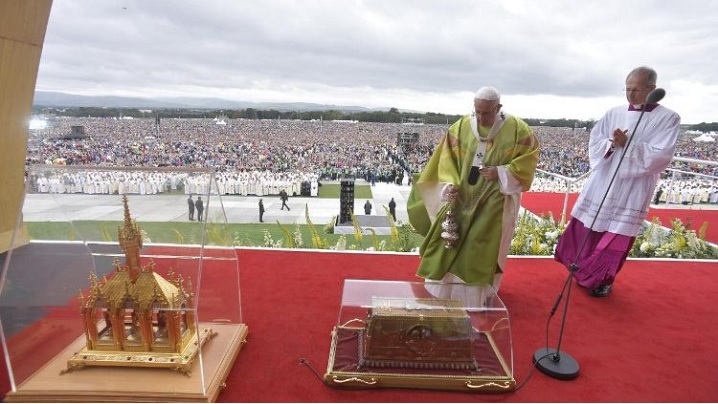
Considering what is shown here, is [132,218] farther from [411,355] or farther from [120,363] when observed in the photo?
[411,355]

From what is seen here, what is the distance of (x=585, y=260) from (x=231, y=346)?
3.57 meters

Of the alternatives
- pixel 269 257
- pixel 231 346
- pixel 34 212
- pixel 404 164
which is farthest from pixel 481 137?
pixel 404 164

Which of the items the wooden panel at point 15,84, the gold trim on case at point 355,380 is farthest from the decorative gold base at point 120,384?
the wooden panel at point 15,84

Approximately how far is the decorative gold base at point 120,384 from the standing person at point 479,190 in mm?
2005

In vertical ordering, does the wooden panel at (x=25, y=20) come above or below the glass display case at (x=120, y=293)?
above

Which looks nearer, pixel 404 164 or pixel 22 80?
pixel 22 80

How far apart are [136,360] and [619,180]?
4.36 meters

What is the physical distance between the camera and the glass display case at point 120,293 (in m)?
2.48

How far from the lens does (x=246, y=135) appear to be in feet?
119

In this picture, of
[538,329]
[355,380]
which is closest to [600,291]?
[538,329]

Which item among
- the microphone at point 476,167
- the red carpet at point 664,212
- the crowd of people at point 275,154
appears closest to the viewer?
the microphone at point 476,167

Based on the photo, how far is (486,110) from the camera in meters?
3.32

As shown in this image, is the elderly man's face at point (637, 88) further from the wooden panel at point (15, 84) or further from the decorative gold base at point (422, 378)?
the wooden panel at point (15, 84)

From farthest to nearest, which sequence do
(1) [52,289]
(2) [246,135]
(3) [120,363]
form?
(2) [246,135]
(1) [52,289]
(3) [120,363]
